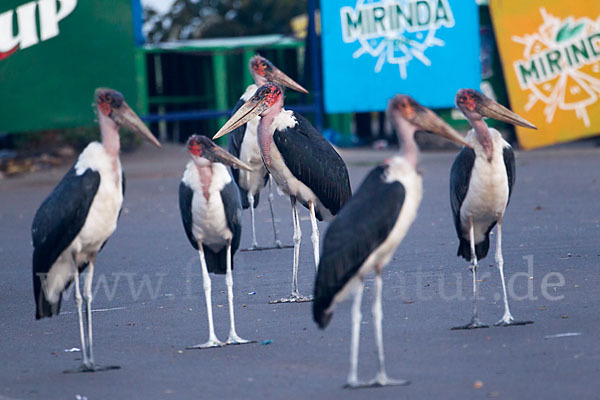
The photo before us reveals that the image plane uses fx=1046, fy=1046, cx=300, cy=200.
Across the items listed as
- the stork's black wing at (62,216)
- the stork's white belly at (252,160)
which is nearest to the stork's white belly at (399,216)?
the stork's black wing at (62,216)

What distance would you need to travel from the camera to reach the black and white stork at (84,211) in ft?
19.8

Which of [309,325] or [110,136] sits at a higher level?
[110,136]

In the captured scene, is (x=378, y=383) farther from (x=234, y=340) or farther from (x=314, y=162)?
(x=314, y=162)

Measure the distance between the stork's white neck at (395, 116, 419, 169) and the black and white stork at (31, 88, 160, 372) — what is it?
1.45 metres

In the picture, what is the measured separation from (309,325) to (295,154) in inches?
61.7

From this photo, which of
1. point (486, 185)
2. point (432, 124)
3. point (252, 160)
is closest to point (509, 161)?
point (486, 185)

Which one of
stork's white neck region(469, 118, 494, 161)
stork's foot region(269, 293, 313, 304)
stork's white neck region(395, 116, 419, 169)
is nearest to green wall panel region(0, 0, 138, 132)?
stork's foot region(269, 293, 313, 304)

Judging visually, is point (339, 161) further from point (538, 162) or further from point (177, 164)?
A: point (177, 164)

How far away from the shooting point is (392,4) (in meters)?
18.6

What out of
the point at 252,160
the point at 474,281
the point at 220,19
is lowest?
the point at 474,281

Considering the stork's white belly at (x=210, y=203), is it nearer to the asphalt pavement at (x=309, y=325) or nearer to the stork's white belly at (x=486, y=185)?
the asphalt pavement at (x=309, y=325)

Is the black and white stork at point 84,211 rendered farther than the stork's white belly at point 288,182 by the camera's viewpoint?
No

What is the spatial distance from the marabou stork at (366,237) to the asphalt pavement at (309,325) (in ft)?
1.27

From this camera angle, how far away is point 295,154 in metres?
8.06
